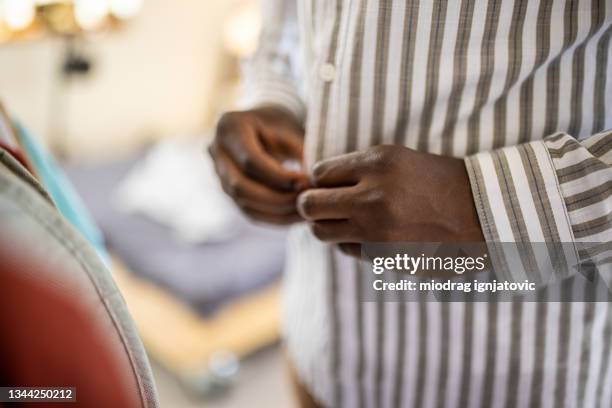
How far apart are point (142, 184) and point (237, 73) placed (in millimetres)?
1073

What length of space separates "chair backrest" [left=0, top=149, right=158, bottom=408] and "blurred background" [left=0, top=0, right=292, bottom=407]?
1.11 meters

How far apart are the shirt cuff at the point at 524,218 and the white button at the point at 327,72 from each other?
16cm

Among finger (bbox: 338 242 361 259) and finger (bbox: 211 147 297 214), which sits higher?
finger (bbox: 211 147 297 214)

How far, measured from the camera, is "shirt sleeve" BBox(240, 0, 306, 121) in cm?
72

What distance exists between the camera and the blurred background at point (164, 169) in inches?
64.5

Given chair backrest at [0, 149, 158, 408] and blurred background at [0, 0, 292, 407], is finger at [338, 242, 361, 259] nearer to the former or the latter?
chair backrest at [0, 149, 158, 408]

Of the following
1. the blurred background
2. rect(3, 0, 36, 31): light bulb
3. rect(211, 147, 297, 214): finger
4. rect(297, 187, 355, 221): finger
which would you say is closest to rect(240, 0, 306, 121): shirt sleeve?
rect(211, 147, 297, 214): finger

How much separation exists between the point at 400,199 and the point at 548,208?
0.40 ft

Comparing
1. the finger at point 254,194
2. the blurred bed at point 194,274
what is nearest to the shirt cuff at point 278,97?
the finger at point 254,194

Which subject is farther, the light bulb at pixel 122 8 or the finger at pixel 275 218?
the light bulb at pixel 122 8

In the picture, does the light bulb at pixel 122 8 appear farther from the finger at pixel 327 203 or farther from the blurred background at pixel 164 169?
the finger at pixel 327 203

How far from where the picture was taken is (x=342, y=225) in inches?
19.5

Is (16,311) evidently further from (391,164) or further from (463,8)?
(463,8)

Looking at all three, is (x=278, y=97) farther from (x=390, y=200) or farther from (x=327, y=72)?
(x=390, y=200)
